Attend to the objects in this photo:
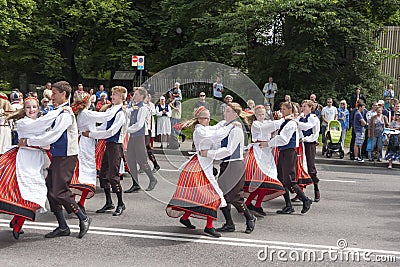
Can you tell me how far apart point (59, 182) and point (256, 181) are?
9.77ft

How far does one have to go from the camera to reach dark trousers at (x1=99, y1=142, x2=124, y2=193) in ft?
27.8

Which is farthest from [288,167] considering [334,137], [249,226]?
[334,137]

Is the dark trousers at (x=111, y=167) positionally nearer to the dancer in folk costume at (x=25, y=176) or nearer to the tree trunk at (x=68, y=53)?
the dancer in folk costume at (x=25, y=176)

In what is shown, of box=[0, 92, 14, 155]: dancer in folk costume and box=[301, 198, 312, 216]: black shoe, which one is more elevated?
box=[0, 92, 14, 155]: dancer in folk costume

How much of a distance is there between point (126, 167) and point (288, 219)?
3924 mm

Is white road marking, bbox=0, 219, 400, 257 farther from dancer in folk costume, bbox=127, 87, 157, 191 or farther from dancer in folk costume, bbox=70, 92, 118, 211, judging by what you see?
dancer in folk costume, bbox=127, 87, 157, 191

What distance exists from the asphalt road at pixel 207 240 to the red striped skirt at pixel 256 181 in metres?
0.47

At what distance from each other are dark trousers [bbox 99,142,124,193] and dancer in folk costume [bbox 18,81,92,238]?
129 cm

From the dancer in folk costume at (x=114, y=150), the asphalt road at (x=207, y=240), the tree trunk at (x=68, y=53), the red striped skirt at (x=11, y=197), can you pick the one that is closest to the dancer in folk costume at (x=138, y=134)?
the asphalt road at (x=207, y=240)

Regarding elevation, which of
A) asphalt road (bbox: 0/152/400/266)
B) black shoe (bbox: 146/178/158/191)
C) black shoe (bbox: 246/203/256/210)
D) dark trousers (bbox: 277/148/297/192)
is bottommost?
asphalt road (bbox: 0/152/400/266)

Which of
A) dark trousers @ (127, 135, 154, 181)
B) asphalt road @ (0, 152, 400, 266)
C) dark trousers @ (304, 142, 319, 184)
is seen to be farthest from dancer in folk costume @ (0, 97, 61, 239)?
dark trousers @ (304, 142, 319, 184)

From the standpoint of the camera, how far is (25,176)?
6773mm

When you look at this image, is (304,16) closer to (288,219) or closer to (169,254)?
(288,219)

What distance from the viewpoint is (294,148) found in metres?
8.98
